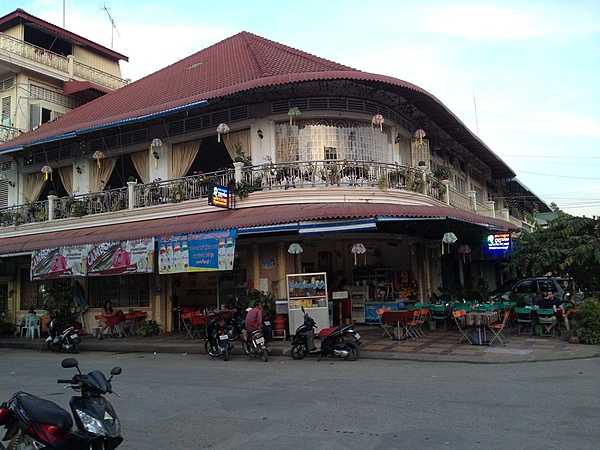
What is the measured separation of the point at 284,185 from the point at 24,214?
11343 millimetres

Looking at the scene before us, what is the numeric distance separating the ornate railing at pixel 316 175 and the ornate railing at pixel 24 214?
9.08m

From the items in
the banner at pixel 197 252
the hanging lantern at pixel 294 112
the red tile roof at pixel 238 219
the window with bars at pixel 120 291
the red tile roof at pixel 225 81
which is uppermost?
the red tile roof at pixel 225 81

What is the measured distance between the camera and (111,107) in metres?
20.0

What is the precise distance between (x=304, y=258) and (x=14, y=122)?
50.5 ft

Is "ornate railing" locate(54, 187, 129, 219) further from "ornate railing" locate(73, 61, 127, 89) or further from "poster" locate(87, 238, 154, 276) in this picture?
"ornate railing" locate(73, 61, 127, 89)

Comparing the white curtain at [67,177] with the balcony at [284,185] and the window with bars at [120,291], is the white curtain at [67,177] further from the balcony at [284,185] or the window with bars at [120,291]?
the window with bars at [120,291]

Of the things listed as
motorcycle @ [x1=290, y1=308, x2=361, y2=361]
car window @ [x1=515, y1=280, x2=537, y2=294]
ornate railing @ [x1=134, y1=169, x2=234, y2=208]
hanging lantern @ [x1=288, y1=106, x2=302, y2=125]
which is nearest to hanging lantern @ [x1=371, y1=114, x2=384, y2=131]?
hanging lantern @ [x1=288, y1=106, x2=302, y2=125]

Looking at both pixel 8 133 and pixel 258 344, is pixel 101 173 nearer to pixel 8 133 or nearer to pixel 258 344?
pixel 8 133

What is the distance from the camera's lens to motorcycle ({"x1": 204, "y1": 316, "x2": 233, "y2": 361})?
12.5 metres

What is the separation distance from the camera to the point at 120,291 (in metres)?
18.3

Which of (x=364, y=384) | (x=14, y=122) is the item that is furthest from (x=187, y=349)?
(x=14, y=122)

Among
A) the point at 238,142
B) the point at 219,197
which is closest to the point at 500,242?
the point at 238,142

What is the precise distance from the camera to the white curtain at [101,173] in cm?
1903

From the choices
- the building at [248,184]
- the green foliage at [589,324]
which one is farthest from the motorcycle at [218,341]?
the green foliage at [589,324]
